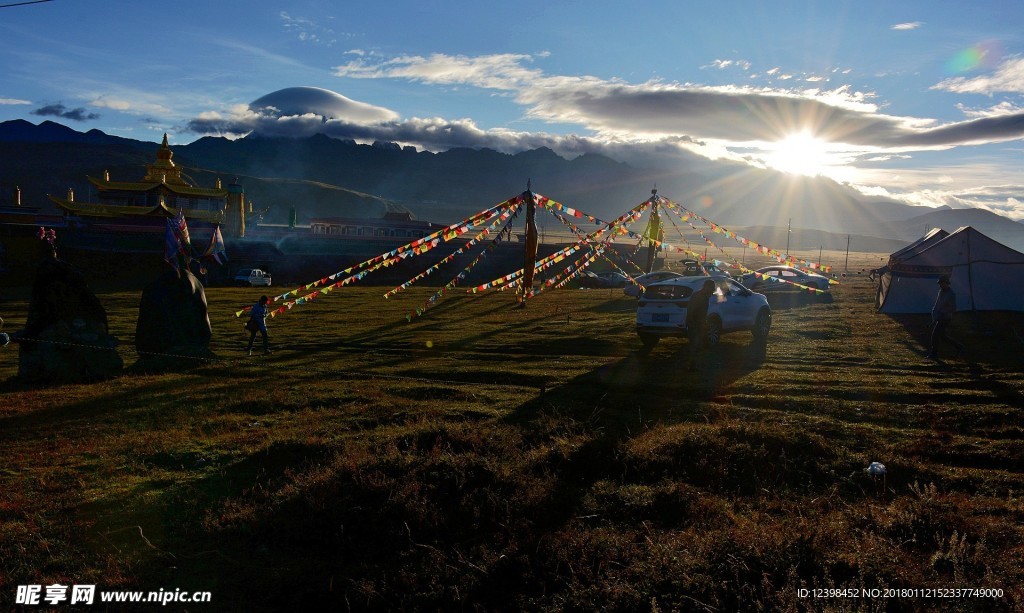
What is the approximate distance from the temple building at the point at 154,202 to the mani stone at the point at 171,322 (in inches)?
1574

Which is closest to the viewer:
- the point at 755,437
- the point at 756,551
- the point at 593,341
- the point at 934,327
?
the point at 756,551

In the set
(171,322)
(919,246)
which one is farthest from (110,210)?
(919,246)

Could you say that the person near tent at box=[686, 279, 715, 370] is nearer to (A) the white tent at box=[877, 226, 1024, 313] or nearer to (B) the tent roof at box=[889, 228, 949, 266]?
(A) the white tent at box=[877, 226, 1024, 313]

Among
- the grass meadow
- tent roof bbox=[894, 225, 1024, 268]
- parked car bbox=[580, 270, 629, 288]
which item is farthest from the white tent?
parked car bbox=[580, 270, 629, 288]

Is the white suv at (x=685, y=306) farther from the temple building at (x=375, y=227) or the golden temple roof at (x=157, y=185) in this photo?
the temple building at (x=375, y=227)

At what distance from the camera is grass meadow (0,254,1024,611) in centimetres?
568

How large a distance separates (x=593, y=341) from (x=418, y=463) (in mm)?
12408

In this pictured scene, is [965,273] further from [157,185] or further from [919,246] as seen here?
[157,185]

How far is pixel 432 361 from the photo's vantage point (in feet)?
57.2

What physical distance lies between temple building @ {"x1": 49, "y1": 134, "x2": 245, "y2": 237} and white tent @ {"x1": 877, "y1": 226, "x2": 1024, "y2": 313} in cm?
4780

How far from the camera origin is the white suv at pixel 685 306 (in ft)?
55.6

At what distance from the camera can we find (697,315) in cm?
1694

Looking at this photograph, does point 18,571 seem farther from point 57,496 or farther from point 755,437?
point 755,437

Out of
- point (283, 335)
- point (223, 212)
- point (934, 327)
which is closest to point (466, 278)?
point (223, 212)
